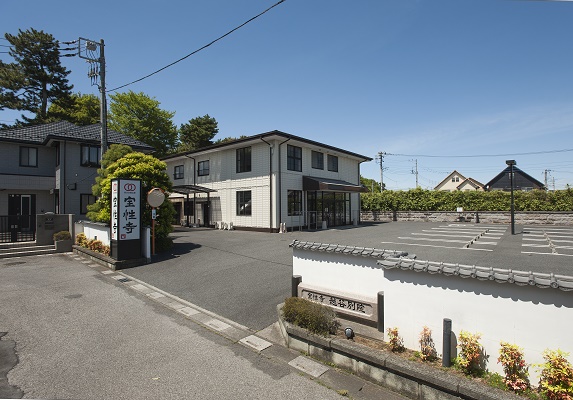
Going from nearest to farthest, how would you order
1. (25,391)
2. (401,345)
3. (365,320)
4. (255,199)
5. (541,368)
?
(541,368)
(25,391)
(401,345)
(365,320)
(255,199)

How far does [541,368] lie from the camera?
2.96 m

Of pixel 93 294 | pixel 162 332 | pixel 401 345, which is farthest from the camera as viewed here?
pixel 93 294

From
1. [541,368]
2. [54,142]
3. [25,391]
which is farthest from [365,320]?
[54,142]

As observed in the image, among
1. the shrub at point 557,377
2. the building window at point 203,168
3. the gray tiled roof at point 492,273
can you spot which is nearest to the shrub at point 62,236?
the building window at point 203,168

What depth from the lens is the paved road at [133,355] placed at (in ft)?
11.6

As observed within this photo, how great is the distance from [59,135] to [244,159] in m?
11.9

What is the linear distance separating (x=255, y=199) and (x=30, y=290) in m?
12.9

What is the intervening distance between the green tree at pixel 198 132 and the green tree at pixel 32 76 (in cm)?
1361

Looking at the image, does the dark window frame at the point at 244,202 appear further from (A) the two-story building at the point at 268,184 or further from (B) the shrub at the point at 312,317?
(B) the shrub at the point at 312,317

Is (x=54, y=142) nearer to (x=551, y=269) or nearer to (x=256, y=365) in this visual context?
(x=256, y=365)

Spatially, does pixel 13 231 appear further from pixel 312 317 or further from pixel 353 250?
Result: pixel 353 250

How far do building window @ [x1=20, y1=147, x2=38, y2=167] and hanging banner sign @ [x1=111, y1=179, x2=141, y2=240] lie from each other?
53.0 ft

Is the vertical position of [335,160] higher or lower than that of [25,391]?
higher

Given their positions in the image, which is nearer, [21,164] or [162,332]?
[162,332]
